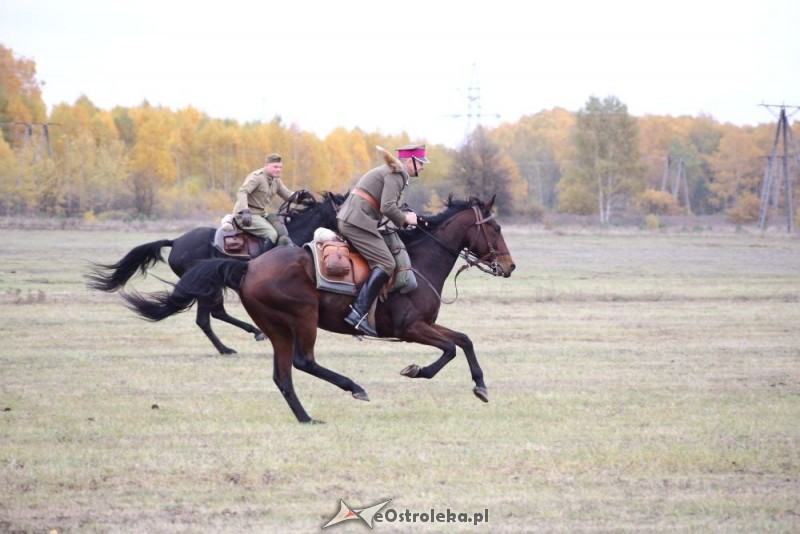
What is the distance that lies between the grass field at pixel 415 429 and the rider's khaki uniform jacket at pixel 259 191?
6.80 ft

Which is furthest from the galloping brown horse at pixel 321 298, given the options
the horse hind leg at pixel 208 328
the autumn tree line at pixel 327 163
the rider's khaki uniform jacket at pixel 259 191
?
the autumn tree line at pixel 327 163

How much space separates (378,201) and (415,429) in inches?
97.0

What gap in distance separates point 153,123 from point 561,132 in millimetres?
69704

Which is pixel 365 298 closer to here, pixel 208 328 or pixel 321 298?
pixel 321 298

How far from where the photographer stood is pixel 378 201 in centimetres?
1127

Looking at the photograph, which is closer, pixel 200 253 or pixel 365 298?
pixel 365 298

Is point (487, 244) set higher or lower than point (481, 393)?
higher

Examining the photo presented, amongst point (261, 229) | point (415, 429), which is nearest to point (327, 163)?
point (261, 229)

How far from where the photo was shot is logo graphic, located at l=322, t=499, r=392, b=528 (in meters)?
A: 7.12

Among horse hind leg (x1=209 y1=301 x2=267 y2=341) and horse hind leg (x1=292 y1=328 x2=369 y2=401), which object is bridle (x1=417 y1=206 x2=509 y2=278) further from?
horse hind leg (x1=209 y1=301 x2=267 y2=341)

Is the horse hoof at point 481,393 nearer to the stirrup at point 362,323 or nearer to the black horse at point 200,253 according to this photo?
the stirrup at point 362,323

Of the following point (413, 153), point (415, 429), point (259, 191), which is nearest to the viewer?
point (415, 429)

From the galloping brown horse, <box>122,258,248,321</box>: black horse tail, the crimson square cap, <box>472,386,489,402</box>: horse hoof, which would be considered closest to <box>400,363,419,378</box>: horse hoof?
the galloping brown horse

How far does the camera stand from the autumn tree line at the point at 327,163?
74500 millimetres
